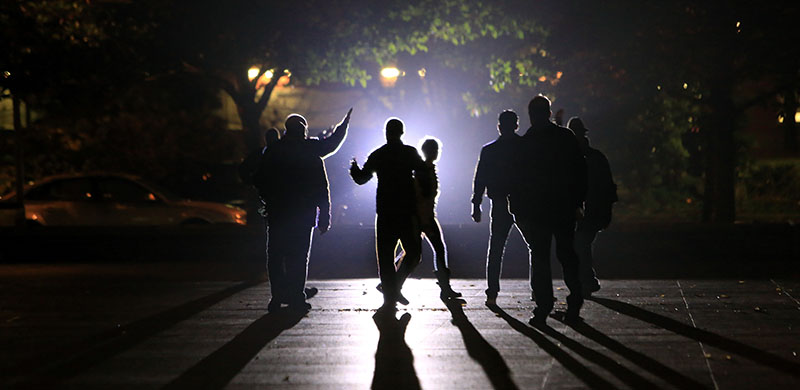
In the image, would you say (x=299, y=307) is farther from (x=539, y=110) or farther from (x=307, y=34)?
(x=307, y=34)

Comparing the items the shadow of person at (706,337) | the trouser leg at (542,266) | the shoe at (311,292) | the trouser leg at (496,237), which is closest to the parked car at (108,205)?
the shoe at (311,292)

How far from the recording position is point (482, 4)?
78.2 ft

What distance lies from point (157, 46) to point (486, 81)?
13.2 m

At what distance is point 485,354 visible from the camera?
753cm

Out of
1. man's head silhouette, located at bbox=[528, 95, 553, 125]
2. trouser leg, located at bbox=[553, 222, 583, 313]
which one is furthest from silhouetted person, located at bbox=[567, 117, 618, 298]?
trouser leg, located at bbox=[553, 222, 583, 313]

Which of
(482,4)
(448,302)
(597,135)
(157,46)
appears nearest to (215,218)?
(157,46)

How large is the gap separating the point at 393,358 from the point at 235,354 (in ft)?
3.68

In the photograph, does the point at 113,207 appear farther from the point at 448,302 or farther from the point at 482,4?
the point at 448,302

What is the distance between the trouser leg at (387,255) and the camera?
9906 mm

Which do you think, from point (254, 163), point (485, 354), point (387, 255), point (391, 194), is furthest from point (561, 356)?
point (254, 163)

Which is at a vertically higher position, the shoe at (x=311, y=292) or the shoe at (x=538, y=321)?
the shoe at (x=311, y=292)

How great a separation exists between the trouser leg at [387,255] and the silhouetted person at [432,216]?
0.25 metres

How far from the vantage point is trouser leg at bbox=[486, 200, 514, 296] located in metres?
9.96

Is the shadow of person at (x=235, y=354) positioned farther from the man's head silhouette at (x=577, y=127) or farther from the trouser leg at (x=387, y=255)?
the man's head silhouette at (x=577, y=127)
